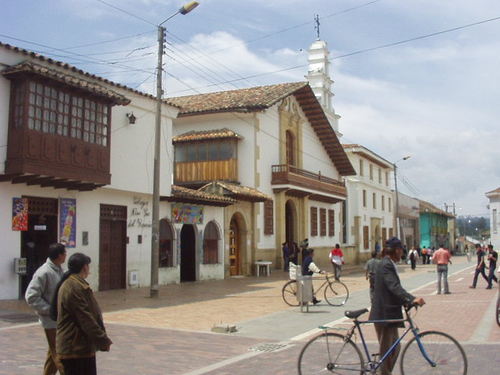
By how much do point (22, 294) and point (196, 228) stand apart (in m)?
8.65

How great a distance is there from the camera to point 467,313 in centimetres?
1366

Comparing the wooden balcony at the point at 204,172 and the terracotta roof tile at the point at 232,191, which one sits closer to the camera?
the terracotta roof tile at the point at 232,191

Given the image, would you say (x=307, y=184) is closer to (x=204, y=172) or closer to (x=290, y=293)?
(x=204, y=172)

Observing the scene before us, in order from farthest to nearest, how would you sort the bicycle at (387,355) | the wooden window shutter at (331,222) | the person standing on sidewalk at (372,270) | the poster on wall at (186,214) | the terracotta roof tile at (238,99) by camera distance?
the wooden window shutter at (331,222)
the terracotta roof tile at (238,99)
the poster on wall at (186,214)
the person standing on sidewalk at (372,270)
the bicycle at (387,355)

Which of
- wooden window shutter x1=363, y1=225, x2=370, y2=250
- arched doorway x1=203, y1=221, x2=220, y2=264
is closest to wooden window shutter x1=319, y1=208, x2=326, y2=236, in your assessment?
wooden window shutter x1=363, y1=225, x2=370, y2=250

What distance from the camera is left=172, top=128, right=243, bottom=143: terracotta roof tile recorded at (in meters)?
28.6

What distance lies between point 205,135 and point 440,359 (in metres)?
23.5

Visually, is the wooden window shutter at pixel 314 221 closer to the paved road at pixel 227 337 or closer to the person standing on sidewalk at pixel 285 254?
the person standing on sidewalk at pixel 285 254

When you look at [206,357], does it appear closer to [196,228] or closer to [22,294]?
[22,294]

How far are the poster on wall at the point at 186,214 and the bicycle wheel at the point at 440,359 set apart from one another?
16.3 meters

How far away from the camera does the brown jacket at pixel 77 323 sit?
5.00m

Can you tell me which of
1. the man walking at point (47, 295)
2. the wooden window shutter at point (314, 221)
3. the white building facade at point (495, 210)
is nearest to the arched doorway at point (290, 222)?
the wooden window shutter at point (314, 221)

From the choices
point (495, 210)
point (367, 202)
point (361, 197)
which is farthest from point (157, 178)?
point (495, 210)

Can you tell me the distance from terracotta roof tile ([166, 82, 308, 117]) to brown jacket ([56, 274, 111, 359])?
2246cm
